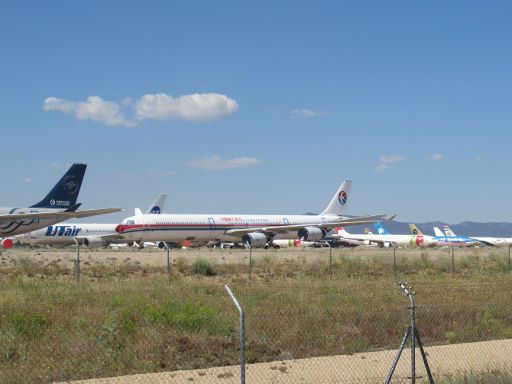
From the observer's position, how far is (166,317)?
1342cm

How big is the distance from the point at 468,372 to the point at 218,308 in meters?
5.55

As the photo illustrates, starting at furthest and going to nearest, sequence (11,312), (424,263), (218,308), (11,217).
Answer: (11,217) < (424,263) < (218,308) < (11,312)

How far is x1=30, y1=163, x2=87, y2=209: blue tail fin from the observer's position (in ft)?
160

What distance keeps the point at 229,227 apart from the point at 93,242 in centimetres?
1208

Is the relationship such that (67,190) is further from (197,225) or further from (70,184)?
(197,225)

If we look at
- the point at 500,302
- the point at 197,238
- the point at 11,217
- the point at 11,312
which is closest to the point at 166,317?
the point at 11,312

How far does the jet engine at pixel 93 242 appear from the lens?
63.0m

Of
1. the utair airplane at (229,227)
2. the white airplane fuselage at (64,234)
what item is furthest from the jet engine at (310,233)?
the white airplane fuselage at (64,234)

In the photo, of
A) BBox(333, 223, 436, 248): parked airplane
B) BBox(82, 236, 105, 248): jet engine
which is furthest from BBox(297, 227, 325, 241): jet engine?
BBox(333, 223, 436, 248): parked airplane

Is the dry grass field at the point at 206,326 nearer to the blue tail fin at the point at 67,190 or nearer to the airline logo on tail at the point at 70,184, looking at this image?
the blue tail fin at the point at 67,190

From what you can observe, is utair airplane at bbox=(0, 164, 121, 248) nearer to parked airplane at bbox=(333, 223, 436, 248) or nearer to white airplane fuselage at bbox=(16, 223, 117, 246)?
white airplane fuselage at bbox=(16, 223, 117, 246)

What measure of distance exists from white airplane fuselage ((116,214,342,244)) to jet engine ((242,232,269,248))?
1.10 m

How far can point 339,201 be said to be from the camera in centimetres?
7131

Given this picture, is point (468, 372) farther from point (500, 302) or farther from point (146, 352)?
point (500, 302)
